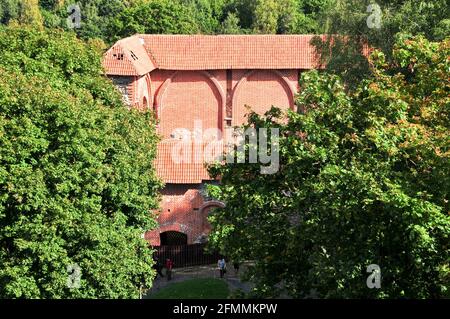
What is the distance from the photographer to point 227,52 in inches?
2206

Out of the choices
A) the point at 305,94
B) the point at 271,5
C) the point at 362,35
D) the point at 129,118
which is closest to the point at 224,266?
the point at 129,118

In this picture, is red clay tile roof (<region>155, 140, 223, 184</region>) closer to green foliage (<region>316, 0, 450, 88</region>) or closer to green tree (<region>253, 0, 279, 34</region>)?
green foliage (<region>316, 0, 450, 88</region>)

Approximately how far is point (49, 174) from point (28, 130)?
4.30 feet

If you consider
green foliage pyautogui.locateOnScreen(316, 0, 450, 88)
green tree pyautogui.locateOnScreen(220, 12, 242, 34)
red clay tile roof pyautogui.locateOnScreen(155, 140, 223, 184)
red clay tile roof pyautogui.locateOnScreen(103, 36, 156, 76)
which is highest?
green tree pyautogui.locateOnScreen(220, 12, 242, 34)

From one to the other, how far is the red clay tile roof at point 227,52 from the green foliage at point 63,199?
23.4m

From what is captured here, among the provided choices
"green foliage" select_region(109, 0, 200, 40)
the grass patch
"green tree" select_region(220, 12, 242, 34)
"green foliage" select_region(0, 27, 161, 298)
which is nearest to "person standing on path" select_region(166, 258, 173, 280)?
the grass patch

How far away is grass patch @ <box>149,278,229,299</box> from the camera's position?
35969mm

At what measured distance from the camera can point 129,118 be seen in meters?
36.3

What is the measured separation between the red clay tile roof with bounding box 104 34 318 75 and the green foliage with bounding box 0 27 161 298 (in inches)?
919

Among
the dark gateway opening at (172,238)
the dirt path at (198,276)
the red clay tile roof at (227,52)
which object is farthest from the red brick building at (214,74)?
the dirt path at (198,276)

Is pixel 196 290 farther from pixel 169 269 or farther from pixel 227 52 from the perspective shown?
pixel 227 52

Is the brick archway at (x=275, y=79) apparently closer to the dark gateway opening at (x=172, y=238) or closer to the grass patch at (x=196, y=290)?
the dark gateway opening at (x=172, y=238)

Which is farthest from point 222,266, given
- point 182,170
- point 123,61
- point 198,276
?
point 123,61
